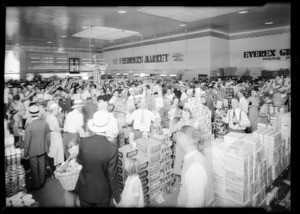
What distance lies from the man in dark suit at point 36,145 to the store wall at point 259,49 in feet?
41.3

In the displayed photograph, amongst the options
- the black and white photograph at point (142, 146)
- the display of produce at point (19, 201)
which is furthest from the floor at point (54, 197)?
the display of produce at point (19, 201)

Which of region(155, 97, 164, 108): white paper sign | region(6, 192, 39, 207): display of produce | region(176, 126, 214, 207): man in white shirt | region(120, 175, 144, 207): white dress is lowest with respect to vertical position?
region(6, 192, 39, 207): display of produce

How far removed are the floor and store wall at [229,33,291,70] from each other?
11.3m

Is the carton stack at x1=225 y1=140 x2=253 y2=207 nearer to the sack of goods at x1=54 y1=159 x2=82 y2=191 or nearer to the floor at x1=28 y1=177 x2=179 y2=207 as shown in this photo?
the floor at x1=28 y1=177 x2=179 y2=207

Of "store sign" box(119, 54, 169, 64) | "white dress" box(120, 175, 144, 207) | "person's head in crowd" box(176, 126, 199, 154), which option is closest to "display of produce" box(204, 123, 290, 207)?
"person's head in crowd" box(176, 126, 199, 154)

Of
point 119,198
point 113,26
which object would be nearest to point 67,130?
point 119,198

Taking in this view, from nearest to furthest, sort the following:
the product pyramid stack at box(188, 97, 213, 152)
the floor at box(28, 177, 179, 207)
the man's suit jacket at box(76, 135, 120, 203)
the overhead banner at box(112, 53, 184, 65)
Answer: the man's suit jacket at box(76, 135, 120, 203) < the floor at box(28, 177, 179, 207) < the product pyramid stack at box(188, 97, 213, 152) < the overhead banner at box(112, 53, 184, 65)

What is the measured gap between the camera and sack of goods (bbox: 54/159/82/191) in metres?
3.03

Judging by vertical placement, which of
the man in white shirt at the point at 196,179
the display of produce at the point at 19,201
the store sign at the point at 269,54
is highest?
the store sign at the point at 269,54

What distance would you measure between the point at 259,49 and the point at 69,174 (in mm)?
13777

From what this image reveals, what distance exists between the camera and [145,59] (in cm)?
1705

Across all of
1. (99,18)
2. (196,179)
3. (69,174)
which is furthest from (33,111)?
(99,18)

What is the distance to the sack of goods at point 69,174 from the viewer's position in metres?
3.03

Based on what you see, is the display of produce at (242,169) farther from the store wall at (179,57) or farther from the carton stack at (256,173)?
the store wall at (179,57)
